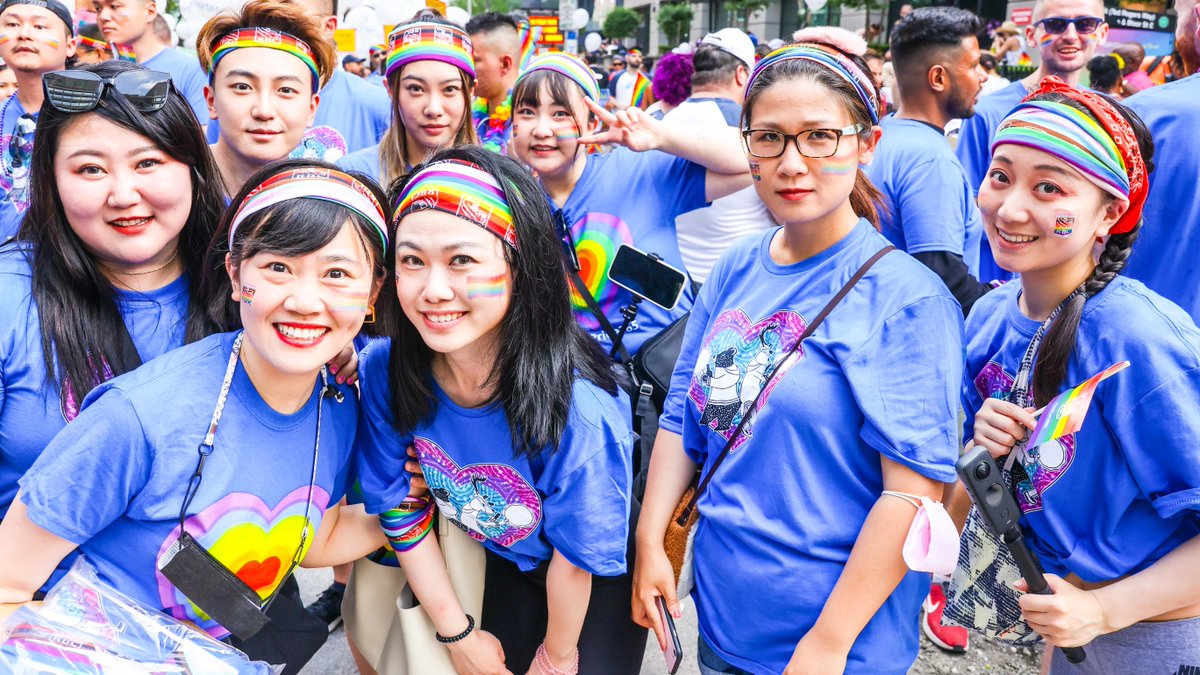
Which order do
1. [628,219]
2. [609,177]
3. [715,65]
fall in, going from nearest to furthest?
[628,219] < [609,177] < [715,65]

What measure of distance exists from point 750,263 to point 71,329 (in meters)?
1.71

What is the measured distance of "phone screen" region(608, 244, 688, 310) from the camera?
9.52 feet

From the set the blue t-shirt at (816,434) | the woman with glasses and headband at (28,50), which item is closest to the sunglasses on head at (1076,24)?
the blue t-shirt at (816,434)

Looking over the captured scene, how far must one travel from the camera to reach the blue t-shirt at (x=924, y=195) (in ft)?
10.8

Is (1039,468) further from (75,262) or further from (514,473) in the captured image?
(75,262)

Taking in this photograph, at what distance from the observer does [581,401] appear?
2154mm

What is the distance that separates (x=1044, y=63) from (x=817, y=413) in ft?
11.7

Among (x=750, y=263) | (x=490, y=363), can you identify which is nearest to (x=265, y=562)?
(x=490, y=363)

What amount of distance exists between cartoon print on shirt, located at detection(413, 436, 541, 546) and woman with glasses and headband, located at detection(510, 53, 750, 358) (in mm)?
927

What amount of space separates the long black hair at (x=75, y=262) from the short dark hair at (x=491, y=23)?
11.3 ft

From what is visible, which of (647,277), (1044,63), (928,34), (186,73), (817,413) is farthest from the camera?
(186,73)

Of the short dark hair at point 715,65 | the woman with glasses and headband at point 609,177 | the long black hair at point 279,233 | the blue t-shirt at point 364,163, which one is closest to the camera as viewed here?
the long black hair at point 279,233

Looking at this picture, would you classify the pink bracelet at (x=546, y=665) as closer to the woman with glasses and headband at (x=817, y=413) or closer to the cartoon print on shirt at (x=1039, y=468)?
the woman with glasses and headband at (x=817, y=413)

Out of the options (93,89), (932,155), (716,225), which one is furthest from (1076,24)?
(93,89)
